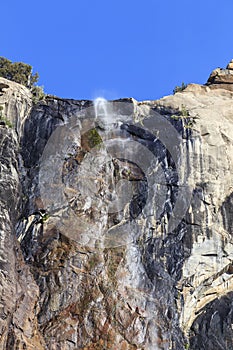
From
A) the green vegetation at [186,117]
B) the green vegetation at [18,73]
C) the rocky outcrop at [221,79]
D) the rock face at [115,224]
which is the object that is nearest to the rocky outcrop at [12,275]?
the rock face at [115,224]

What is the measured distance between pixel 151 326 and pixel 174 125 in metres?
10.2

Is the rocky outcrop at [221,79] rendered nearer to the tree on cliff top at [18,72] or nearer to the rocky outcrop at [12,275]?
the tree on cliff top at [18,72]

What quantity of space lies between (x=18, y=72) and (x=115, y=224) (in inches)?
500

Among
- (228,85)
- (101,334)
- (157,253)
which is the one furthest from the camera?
(228,85)

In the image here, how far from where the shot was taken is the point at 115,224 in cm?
2598

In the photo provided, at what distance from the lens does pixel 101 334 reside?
22.7 m

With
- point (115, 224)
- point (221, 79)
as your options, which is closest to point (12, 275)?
point (115, 224)

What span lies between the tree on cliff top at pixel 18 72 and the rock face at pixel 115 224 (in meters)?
4.18

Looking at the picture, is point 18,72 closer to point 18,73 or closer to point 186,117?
point 18,73

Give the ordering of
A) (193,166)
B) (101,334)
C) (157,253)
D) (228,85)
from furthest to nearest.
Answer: (228,85), (193,166), (157,253), (101,334)

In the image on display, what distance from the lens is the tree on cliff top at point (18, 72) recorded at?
33344mm

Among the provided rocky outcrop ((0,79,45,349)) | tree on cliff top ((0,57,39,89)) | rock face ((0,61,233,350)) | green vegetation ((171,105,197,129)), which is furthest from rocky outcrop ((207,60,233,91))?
rocky outcrop ((0,79,45,349))

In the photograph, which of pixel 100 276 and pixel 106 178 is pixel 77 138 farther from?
pixel 100 276

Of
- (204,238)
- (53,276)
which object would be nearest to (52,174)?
(53,276)
